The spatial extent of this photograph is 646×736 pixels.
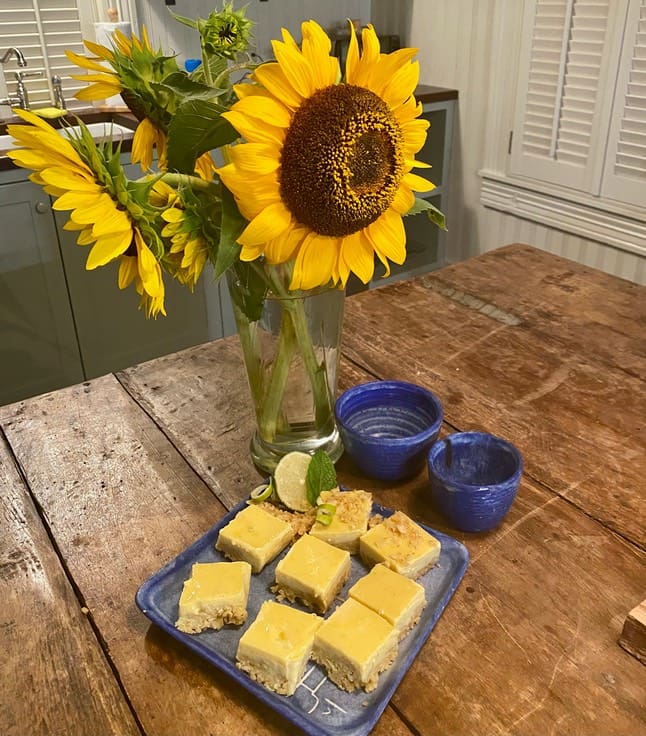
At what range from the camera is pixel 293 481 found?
2.69 ft

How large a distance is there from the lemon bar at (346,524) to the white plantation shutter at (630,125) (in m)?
1.91

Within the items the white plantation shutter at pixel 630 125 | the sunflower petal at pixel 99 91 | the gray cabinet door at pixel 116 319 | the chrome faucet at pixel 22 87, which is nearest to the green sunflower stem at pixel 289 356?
the sunflower petal at pixel 99 91

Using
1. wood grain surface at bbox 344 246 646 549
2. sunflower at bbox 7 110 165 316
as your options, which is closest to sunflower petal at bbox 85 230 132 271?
sunflower at bbox 7 110 165 316

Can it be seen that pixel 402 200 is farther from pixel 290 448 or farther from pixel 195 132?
pixel 290 448

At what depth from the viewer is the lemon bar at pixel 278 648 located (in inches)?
24.2

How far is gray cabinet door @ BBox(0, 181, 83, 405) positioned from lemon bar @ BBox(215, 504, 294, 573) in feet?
5.20

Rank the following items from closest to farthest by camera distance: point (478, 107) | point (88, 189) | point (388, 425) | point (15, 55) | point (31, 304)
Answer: point (88, 189)
point (388, 425)
point (31, 304)
point (15, 55)
point (478, 107)

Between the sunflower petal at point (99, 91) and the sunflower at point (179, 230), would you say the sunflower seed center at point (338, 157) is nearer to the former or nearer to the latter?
the sunflower at point (179, 230)

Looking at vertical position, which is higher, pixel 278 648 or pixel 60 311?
pixel 278 648

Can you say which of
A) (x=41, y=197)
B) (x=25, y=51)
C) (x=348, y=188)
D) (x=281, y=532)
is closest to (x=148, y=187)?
(x=348, y=188)

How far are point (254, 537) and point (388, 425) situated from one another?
0.92ft

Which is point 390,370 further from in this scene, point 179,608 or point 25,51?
point 25,51

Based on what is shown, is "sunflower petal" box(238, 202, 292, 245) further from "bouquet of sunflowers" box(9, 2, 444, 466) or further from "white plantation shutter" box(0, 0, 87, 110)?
"white plantation shutter" box(0, 0, 87, 110)

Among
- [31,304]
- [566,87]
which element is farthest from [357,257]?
[566,87]
